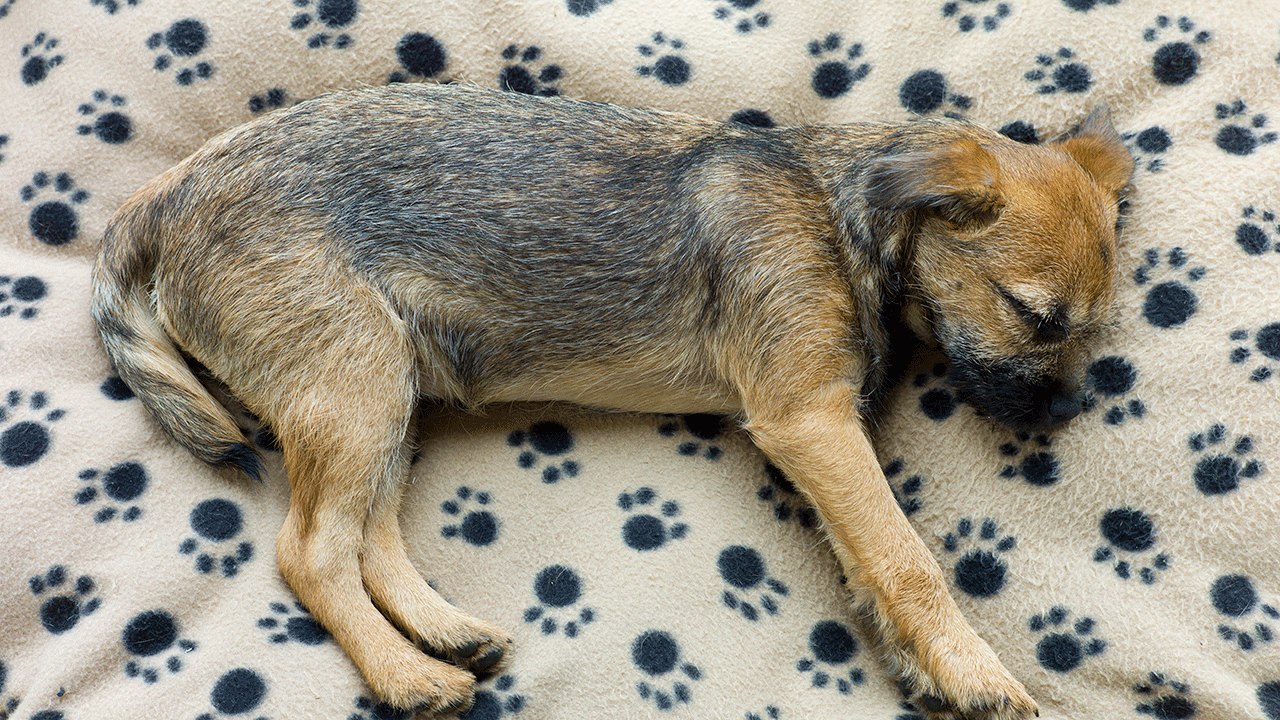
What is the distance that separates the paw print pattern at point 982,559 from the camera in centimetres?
273

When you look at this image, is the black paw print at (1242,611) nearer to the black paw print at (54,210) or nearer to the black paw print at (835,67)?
the black paw print at (835,67)

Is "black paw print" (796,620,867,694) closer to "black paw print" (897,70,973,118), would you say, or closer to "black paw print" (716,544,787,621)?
"black paw print" (716,544,787,621)

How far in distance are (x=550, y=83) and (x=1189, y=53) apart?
7.31 ft

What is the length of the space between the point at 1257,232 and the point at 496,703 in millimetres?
2657

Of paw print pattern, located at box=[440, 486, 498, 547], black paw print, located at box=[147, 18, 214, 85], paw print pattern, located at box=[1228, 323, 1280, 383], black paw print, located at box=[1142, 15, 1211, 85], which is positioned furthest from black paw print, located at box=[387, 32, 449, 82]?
paw print pattern, located at box=[1228, 323, 1280, 383]

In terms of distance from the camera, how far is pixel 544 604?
9.02ft

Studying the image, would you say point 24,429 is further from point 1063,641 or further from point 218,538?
point 1063,641

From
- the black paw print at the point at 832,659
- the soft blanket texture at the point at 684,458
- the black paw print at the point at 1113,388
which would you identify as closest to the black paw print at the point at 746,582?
the soft blanket texture at the point at 684,458

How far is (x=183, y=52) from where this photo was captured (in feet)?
11.1

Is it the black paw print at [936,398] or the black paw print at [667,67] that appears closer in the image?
the black paw print at [936,398]

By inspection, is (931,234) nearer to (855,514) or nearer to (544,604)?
(855,514)

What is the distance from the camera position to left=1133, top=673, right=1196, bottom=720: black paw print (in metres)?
2.40

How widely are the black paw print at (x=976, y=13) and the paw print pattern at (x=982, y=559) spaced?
1.80 meters

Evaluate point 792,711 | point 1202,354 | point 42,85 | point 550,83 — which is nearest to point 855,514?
point 792,711
